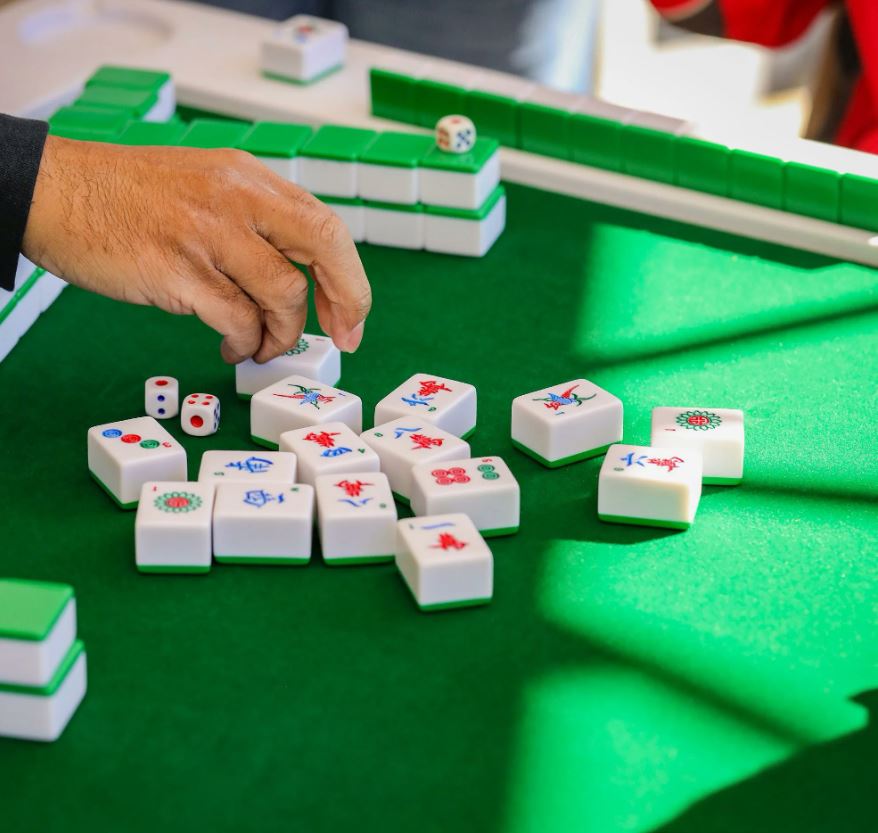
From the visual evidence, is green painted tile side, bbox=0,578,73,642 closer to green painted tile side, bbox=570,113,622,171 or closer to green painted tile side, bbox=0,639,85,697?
green painted tile side, bbox=0,639,85,697

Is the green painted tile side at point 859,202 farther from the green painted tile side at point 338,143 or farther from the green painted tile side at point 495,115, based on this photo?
the green painted tile side at point 338,143

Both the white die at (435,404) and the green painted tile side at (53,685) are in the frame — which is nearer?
the green painted tile side at (53,685)

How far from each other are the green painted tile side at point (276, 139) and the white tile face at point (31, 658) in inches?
53.2

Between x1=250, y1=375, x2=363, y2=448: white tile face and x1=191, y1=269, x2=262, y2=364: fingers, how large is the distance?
0.10 m

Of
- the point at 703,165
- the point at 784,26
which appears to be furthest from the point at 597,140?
the point at 784,26

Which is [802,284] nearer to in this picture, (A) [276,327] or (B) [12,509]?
(A) [276,327]

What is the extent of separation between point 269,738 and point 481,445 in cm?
71

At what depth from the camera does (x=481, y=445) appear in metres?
2.12

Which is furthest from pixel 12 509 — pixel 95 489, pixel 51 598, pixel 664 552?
pixel 664 552

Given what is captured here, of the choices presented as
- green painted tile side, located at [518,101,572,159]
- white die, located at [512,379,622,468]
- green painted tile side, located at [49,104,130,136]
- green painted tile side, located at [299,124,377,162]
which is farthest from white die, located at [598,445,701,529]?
green painted tile side, located at [49,104,130,136]

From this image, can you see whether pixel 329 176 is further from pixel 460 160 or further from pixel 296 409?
pixel 296 409

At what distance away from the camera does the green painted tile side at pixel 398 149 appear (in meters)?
2.60

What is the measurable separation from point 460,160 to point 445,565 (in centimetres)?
111

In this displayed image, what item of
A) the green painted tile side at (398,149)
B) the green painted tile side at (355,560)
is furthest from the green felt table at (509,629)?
the green painted tile side at (398,149)
